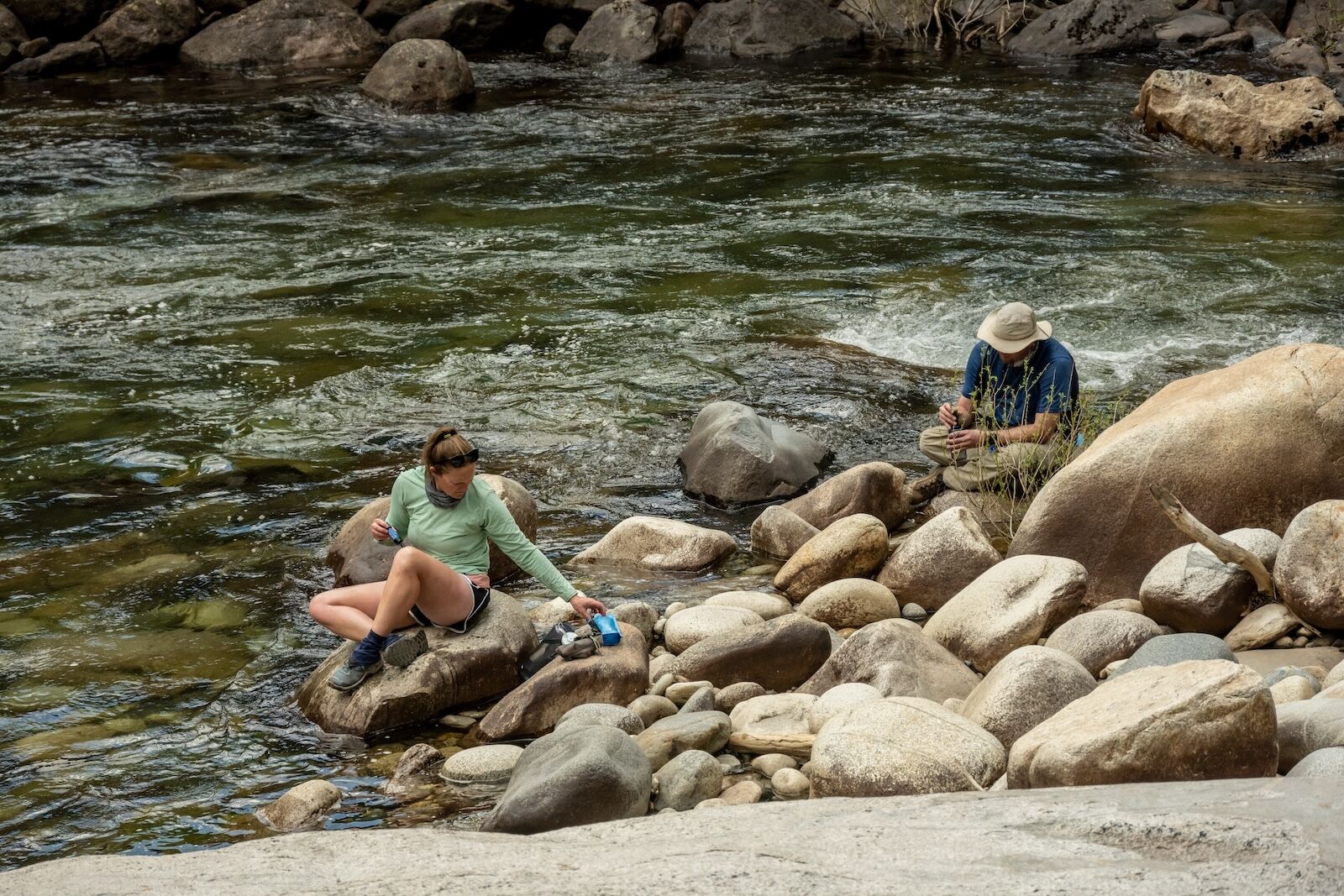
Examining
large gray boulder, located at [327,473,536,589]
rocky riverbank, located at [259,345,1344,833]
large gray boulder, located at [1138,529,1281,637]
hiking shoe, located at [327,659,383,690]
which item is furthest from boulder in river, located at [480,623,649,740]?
large gray boulder, located at [1138,529,1281,637]

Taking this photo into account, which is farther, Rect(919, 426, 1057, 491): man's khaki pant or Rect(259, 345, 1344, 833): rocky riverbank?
Rect(919, 426, 1057, 491): man's khaki pant

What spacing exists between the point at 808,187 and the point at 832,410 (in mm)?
6758

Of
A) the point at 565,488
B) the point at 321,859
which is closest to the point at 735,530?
the point at 565,488

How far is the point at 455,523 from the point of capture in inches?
265

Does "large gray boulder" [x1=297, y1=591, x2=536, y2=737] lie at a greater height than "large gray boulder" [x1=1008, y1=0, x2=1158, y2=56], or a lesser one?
lesser

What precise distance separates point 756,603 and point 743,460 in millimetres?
1927

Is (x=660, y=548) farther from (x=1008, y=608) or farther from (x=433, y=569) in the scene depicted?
(x=1008, y=608)

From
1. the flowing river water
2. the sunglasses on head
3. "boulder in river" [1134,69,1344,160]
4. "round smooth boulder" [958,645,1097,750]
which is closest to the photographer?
"round smooth boulder" [958,645,1097,750]

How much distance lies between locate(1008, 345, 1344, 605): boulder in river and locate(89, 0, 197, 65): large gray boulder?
22.7 metres

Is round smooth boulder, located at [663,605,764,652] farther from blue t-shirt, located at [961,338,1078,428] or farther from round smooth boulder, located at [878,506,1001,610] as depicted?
blue t-shirt, located at [961,338,1078,428]

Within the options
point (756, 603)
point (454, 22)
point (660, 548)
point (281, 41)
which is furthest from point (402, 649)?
point (454, 22)

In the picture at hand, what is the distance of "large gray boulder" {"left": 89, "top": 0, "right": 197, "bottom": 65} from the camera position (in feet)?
83.0

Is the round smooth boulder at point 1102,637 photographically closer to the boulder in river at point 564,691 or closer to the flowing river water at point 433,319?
the boulder in river at point 564,691

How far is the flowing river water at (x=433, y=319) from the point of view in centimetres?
688
